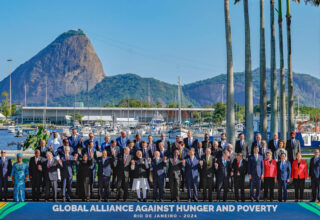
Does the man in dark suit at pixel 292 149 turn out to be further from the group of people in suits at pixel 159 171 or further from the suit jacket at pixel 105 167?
the suit jacket at pixel 105 167

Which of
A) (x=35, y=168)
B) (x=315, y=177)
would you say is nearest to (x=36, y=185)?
(x=35, y=168)

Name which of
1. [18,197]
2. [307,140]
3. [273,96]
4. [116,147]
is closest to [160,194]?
[116,147]

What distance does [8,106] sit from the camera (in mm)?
145625

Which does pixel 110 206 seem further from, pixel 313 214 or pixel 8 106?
pixel 8 106

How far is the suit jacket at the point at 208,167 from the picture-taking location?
14906 mm

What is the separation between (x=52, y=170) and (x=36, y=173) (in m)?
0.62

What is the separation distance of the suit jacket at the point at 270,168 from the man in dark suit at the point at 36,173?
760 centimetres

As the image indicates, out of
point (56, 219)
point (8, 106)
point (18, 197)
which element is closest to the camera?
point (56, 219)

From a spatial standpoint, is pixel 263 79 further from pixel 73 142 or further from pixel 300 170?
pixel 73 142

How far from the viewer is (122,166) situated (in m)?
15.0

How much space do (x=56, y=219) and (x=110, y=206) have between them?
1.60 meters

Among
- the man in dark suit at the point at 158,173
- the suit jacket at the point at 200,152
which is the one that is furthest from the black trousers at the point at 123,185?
the suit jacket at the point at 200,152

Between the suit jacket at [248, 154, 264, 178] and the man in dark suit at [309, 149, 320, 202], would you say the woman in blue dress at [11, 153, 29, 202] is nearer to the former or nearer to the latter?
the suit jacket at [248, 154, 264, 178]

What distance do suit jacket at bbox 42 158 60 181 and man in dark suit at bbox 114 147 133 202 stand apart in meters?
2.02
